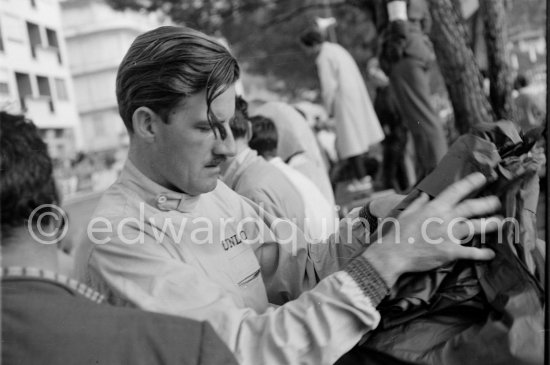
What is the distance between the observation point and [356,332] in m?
1.19

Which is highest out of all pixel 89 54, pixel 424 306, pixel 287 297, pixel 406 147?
pixel 89 54

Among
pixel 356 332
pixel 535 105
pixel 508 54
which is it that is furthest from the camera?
pixel 535 105

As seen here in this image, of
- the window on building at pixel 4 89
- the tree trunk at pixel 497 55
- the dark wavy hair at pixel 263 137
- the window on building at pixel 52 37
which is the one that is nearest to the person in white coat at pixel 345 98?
the tree trunk at pixel 497 55

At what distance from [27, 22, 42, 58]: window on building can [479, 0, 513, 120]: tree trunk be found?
427 centimetres

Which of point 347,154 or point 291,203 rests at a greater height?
point 291,203

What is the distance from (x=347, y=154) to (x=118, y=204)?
509cm

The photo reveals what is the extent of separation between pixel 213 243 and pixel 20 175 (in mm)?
551

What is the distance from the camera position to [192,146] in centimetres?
139

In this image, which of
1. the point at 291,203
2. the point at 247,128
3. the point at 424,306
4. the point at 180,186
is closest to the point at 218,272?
the point at 180,186

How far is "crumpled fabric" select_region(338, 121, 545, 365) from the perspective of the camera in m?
1.11

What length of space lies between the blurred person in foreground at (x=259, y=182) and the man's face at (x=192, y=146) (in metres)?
1.03

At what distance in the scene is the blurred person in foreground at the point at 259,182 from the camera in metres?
2.56

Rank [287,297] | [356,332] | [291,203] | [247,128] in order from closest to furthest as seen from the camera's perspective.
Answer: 1. [356,332]
2. [287,297]
3. [291,203]
4. [247,128]

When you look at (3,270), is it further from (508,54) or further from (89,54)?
(508,54)
